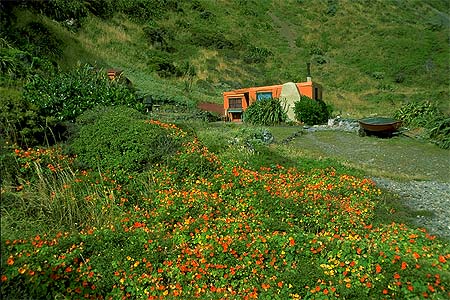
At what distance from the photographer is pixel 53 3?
1137 inches

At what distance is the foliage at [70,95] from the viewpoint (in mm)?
8295

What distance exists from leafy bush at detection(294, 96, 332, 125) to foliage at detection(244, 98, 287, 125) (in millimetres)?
876

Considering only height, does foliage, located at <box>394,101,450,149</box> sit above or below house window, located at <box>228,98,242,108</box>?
below

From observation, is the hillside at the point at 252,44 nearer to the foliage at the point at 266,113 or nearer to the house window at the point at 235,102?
the house window at the point at 235,102

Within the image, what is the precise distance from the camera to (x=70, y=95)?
9141mm

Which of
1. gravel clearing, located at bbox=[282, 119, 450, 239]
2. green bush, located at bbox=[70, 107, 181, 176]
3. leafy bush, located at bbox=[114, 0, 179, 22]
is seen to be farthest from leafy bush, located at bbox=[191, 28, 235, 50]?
green bush, located at bbox=[70, 107, 181, 176]

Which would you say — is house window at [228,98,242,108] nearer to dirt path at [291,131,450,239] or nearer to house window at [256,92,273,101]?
house window at [256,92,273,101]

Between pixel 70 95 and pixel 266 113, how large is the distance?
14113mm

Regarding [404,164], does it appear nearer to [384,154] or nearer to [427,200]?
[384,154]

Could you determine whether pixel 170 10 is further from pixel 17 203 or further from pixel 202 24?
pixel 17 203

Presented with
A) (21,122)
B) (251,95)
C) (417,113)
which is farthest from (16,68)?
(417,113)

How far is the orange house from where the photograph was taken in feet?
77.2

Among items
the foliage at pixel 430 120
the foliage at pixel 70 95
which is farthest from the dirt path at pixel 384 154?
the foliage at pixel 70 95

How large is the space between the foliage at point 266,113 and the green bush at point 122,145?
1462 cm
